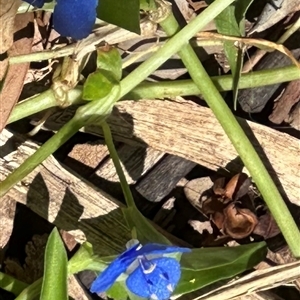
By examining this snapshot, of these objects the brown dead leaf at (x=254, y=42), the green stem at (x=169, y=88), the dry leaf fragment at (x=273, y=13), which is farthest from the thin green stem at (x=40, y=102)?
the dry leaf fragment at (x=273, y=13)

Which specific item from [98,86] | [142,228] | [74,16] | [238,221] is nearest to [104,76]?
[98,86]

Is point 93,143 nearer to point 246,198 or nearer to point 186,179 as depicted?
point 186,179

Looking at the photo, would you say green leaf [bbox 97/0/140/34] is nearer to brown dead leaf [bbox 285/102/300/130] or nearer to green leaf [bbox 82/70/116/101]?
green leaf [bbox 82/70/116/101]

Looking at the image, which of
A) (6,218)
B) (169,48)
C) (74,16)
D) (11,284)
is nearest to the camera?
(74,16)

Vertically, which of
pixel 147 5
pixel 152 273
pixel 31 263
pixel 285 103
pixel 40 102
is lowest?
pixel 31 263

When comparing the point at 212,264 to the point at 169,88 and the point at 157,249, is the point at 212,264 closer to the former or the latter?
the point at 157,249

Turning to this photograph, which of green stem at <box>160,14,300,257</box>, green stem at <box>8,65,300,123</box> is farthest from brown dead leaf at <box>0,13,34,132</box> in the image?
green stem at <box>160,14,300,257</box>
